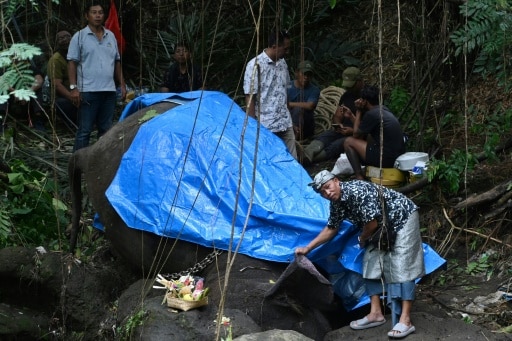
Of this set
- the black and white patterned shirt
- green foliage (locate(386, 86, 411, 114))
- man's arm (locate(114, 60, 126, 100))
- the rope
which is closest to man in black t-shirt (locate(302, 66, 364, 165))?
Result: green foliage (locate(386, 86, 411, 114))

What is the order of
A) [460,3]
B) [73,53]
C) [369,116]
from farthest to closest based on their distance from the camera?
[73,53] < [369,116] < [460,3]

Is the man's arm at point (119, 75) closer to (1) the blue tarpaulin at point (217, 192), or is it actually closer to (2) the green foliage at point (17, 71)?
(1) the blue tarpaulin at point (217, 192)

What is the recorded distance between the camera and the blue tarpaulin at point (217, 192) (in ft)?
23.1

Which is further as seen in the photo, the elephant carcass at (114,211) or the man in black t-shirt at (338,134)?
the man in black t-shirt at (338,134)

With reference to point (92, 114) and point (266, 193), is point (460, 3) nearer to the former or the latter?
point (266, 193)

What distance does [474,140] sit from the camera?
30.8 feet

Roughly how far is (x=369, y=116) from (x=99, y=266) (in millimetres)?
2723

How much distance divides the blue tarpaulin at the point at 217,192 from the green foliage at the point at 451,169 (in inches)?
→ 50.8

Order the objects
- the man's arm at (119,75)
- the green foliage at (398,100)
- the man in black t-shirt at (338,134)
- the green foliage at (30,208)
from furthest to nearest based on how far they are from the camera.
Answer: the green foliage at (398,100) < the man in black t-shirt at (338,134) < the man's arm at (119,75) < the green foliage at (30,208)

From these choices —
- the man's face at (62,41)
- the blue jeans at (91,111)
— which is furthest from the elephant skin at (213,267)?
the man's face at (62,41)

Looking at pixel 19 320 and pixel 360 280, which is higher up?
pixel 360 280

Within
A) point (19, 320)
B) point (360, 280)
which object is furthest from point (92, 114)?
point (360, 280)

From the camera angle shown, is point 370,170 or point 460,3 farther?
point 370,170

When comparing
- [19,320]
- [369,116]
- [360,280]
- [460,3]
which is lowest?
[19,320]
